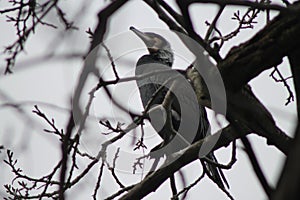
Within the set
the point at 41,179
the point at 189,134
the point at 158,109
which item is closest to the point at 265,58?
the point at 158,109

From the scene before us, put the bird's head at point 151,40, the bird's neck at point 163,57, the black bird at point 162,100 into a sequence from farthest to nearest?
the bird's neck at point 163,57 → the bird's head at point 151,40 → the black bird at point 162,100

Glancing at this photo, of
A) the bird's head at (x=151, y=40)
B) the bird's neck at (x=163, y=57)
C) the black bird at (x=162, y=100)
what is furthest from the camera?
the bird's neck at (x=163, y=57)

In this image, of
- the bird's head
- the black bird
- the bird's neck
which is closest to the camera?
the black bird

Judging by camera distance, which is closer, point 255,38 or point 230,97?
point 230,97

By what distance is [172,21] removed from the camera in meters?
1.88

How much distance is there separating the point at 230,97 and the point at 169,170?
51.8 inches

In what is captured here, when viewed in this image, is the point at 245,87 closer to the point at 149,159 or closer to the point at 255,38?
the point at 255,38

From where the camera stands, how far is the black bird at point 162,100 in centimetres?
319

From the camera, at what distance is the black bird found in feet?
10.5

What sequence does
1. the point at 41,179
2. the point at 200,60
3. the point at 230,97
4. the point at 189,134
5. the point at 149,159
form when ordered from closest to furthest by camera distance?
1. the point at 230,97
2. the point at 200,60
3. the point at 41,179
4. the point at 149,159
5. the point at 189,134

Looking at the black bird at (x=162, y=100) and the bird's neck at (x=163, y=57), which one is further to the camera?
the bird's neck at (x=163, y=57)

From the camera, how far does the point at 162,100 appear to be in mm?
3547

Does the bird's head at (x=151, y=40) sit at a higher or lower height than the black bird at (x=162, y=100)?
higher

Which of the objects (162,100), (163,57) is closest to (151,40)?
(163,57)
